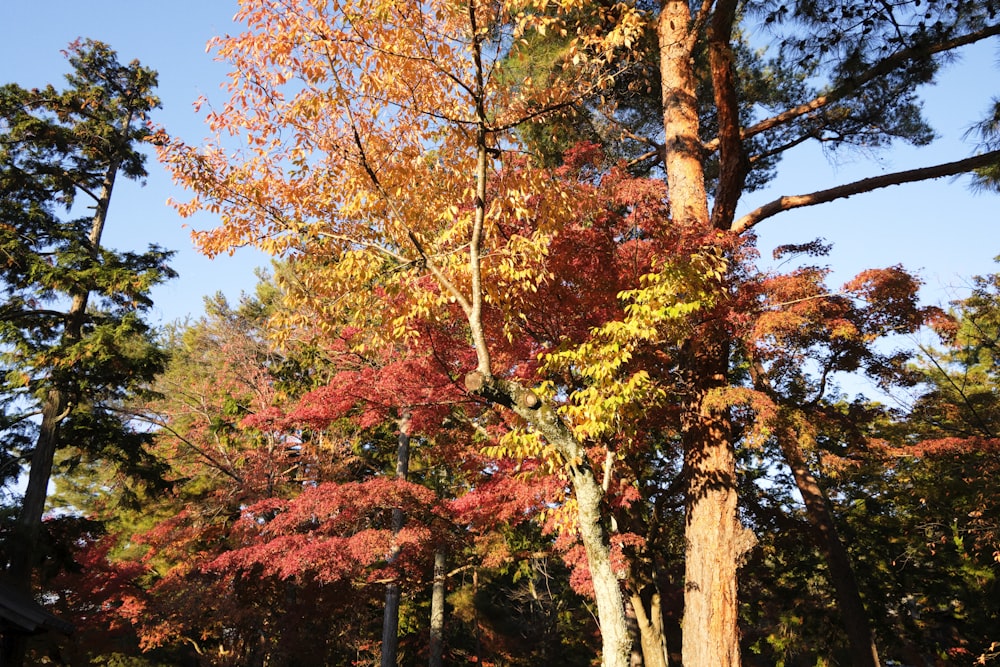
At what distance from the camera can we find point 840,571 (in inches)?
428

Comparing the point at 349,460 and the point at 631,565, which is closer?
the point at 631,565

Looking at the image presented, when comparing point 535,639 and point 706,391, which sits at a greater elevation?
point 706,391

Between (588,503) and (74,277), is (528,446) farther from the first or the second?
(74,277)

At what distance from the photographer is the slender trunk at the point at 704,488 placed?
20.2 feet

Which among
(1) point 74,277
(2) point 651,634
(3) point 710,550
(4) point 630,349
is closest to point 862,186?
(4) point 630,349

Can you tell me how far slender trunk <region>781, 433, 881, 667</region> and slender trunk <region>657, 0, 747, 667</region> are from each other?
3.46 meters

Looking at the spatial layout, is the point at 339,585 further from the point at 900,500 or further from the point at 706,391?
the point at 900,500

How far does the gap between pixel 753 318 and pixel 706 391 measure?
106 centimetres

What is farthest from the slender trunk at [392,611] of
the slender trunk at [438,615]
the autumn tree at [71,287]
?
the autumn tree at [71,287]

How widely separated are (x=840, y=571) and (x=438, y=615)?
8914 millimetres

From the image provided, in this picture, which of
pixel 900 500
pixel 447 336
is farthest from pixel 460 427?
pixel 900 500

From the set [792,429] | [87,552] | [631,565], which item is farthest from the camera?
[87,552]

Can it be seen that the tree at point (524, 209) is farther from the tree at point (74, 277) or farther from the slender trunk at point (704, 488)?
the tree at point (74, 277)

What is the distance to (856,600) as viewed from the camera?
10.7m
